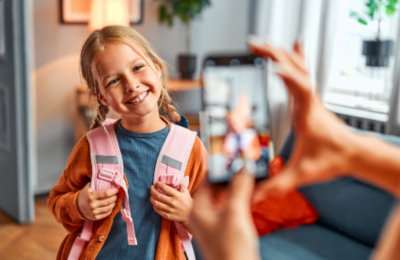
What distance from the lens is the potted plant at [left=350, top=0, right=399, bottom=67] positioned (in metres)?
3.05

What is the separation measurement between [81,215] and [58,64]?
8.95 ft

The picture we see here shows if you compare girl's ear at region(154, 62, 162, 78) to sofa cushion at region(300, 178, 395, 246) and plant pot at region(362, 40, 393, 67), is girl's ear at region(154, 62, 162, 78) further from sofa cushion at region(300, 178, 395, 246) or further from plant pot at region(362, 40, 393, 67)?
plant pot at region(362, 40, 393, 67)

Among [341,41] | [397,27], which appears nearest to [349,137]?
[397,27]

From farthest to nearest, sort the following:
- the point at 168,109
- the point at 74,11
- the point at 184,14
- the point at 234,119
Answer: the point at 184,14
the point at 74,11
the point at 168,109
the point at 234,119

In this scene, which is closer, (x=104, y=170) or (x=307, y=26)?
(x=104, y=170)

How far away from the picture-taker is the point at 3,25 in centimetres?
313

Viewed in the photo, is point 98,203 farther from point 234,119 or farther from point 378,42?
point 378,42

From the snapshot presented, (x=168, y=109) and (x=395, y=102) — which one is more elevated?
(x=168, y=109)

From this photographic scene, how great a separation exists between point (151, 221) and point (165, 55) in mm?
3089

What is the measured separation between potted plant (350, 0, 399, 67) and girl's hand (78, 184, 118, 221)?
7.82 ft

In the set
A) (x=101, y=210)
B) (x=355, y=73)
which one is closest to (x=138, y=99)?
(x=101, y=210)

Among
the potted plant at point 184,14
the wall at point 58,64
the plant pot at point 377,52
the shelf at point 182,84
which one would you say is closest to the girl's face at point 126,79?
the plant pot at point 377,52

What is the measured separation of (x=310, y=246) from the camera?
2176 mm

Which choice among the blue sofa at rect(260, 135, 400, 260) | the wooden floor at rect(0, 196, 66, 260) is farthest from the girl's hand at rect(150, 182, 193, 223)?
the wooden floor at rect(0, 196, 66, 260)
